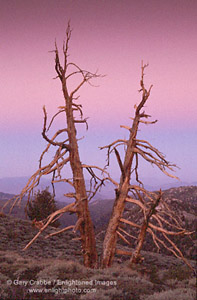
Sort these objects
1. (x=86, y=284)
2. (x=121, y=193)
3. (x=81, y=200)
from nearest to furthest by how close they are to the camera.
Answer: (x=86, y=284), (x=81, y=200), (x=121, y=193)

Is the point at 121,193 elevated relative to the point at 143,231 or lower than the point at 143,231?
elevated

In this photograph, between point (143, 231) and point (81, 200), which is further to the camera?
point (81, 200)

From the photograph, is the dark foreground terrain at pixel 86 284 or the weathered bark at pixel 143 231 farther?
the weathered bark at pixel 143 231

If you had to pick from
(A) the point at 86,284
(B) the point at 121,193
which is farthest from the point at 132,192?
(A) the point at 86,284

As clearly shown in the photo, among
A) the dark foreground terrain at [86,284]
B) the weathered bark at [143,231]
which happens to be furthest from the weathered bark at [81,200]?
the weathered bark at [143,231]

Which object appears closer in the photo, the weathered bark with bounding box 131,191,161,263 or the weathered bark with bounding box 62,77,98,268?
the weathered bark with bounding box 131,191,161,263

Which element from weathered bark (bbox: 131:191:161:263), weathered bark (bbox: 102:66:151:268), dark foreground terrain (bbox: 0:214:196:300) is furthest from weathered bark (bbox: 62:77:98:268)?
weathered bark (bbox: 131:191:161:263)

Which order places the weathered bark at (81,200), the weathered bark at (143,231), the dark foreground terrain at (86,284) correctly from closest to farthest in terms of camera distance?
the dark foreground terrain at (86,284) < the weathered bark at (143,231) < the weathered bark at (81,200)

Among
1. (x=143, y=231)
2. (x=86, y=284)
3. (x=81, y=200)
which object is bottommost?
(x=86, y=284)

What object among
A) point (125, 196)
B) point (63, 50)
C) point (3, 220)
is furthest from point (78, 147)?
point (3, 220)

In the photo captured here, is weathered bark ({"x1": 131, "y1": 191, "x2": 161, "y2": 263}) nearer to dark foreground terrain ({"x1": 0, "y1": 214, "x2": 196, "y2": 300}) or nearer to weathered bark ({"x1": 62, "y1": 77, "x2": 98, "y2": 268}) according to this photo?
dark foreground terrain ({"x1": 0, "y1": 214, "x2": 196, "y2": 300})

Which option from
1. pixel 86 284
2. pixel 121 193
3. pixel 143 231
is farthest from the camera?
pixel 121 193

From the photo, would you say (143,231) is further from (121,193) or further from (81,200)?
(81,200)

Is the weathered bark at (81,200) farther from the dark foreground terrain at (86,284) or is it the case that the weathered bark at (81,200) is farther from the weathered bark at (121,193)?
the dark foreground terrain at (86,284)
